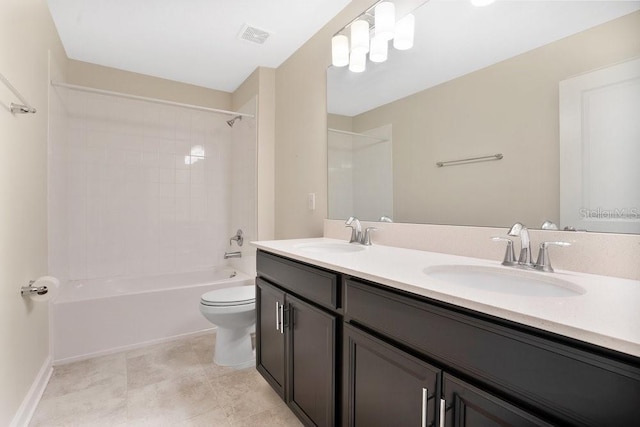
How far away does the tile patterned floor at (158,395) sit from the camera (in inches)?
59.6

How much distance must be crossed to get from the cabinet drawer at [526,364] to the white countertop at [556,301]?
0.13 ft

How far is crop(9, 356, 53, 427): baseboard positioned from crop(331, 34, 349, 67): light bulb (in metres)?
2.40

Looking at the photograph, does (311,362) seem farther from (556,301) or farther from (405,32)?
(405,32)

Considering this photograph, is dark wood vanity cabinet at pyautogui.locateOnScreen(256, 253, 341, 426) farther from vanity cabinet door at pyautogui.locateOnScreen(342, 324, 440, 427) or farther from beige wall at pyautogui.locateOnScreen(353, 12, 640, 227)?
beige wall at pyautogui.locateOnScreen(353, 12, 640, 227)

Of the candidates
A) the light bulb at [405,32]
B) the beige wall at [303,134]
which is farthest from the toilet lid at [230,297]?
the light bulb at [405,32]

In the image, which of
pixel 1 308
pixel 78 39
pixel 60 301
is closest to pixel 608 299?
pixel 1 308

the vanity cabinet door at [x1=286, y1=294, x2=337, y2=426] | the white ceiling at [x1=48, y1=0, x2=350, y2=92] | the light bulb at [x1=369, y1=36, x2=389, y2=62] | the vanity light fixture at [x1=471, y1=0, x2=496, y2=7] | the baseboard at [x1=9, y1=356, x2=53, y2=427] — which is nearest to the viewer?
the vanity cabinet door at [x1=286, y1=294, x2=337, y2=426]

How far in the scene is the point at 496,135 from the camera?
1229 mm

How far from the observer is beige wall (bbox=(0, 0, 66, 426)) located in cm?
129

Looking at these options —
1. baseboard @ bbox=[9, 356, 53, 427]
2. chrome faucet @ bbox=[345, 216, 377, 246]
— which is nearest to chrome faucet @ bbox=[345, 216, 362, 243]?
chrome faucet @ bbox=[345, 216, 377, 246]

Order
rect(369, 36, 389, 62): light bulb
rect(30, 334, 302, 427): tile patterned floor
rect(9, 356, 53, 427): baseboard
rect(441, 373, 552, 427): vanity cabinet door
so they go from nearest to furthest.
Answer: rect(441, 373, 552, 427): vanity cabinet door, rect(9, 356, 53, 427): baseboard, rect(30, 334, 302, 427): tile patterned floor, rect(369, 36, 389, 62): light bulb

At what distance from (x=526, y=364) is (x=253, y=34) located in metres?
2.41

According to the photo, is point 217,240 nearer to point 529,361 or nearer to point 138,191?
point 138,191

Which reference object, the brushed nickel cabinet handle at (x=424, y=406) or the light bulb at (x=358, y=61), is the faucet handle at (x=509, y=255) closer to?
the brushed nickel cabinet handle at (x=424, y=406)
